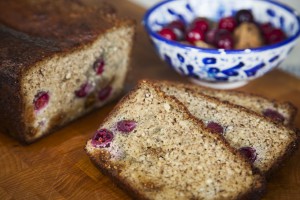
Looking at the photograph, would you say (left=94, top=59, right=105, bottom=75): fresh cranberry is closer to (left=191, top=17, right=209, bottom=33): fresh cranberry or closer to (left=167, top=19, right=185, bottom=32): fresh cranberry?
(left=167, top=19, right=185, bottom=32): fresh cranberry

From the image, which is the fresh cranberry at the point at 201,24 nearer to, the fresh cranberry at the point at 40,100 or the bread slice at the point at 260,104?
the bread slice at the point at 260,104

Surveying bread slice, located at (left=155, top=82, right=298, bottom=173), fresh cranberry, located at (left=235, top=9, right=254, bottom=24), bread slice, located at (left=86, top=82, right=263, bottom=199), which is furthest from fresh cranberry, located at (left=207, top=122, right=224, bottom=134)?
fresh cranberry, located at (left=235, top=9, right=254, bottom=24)

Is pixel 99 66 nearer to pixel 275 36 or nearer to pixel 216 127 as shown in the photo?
pixel 216 127

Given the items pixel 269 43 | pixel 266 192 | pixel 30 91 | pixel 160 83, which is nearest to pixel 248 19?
pixel 269 43

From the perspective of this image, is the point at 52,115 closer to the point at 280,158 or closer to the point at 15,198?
the point at 15,198

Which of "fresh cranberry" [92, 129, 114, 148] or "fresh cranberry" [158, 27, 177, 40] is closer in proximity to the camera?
"fresh cranberry" [92, 129, 114, 148]

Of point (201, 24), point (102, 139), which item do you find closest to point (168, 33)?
point (201, 24)
